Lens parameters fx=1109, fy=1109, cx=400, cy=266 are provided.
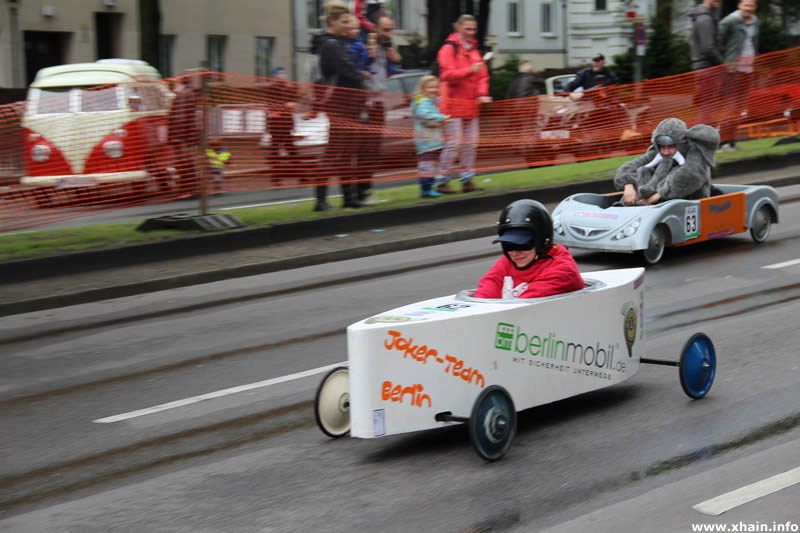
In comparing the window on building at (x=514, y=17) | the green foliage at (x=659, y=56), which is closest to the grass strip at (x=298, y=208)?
the green foliage at (x=659, y=56)

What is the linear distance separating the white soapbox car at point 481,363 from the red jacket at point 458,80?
8660 mm

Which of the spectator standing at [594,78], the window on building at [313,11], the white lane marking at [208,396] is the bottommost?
the white lane marking at [208,396]

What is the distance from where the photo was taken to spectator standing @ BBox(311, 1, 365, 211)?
1369cm

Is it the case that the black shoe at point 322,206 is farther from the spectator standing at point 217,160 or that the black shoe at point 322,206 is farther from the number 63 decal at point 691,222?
the number 63 decal at point 691,222

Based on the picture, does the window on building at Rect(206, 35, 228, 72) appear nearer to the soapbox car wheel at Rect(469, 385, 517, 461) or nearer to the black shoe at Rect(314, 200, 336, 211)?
the black shoe at Rect(314, 200, 336, 211)

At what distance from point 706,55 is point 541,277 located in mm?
12955

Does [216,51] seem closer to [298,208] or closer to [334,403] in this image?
[298,208]

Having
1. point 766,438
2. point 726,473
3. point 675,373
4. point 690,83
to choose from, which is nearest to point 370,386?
point 726,473

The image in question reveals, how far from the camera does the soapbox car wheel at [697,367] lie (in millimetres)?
6414

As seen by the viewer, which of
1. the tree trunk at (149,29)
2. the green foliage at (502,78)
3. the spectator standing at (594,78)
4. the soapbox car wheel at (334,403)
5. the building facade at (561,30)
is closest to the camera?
the soapbox car wheel at (334,403)

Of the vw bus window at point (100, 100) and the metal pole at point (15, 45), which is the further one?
the metal pole at point (15, 45)

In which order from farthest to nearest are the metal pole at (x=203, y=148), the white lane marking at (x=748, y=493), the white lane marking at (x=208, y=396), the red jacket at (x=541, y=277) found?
the metal pole at (x=203, y=148)
the white lane marking at (x=208, y=396)
the red jacket at (x=541, y=277)
the white lane marking at (x=748, y=493)

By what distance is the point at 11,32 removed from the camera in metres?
29.7

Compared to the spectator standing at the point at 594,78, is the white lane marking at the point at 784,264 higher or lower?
lower
